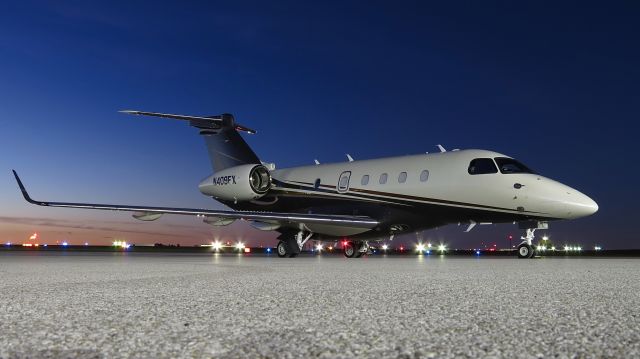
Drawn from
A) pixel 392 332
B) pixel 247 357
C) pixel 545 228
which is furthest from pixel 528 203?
pixel 247 357

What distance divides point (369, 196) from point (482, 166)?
3.95m

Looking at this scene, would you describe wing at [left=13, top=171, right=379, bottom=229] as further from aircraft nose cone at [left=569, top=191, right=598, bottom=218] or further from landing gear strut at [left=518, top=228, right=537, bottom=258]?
aircraft nose cone at [left=569, top=191, right=598, bottom=218]

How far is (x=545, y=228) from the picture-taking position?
16.4m

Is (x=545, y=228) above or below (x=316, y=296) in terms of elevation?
above

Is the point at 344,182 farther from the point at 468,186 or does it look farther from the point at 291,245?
the point at 468,186

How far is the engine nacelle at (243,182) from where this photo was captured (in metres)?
21.6

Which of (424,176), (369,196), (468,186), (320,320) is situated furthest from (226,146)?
(320,320)

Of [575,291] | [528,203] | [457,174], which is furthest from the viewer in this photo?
[457,174]

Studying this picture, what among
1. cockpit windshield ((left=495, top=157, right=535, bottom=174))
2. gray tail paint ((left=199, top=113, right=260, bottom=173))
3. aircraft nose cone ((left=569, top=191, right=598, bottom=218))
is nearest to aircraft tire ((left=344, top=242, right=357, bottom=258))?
gray tail paint ((left=199, top=113, right=260, bottom=173))

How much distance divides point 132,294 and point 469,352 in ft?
13.1

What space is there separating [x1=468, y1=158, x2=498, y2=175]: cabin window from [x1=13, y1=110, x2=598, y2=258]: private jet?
0.03 metres

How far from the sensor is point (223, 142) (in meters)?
24.3

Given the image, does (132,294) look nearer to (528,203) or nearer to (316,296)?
(316,296)

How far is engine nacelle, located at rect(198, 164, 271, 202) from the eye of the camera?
70.9ft
